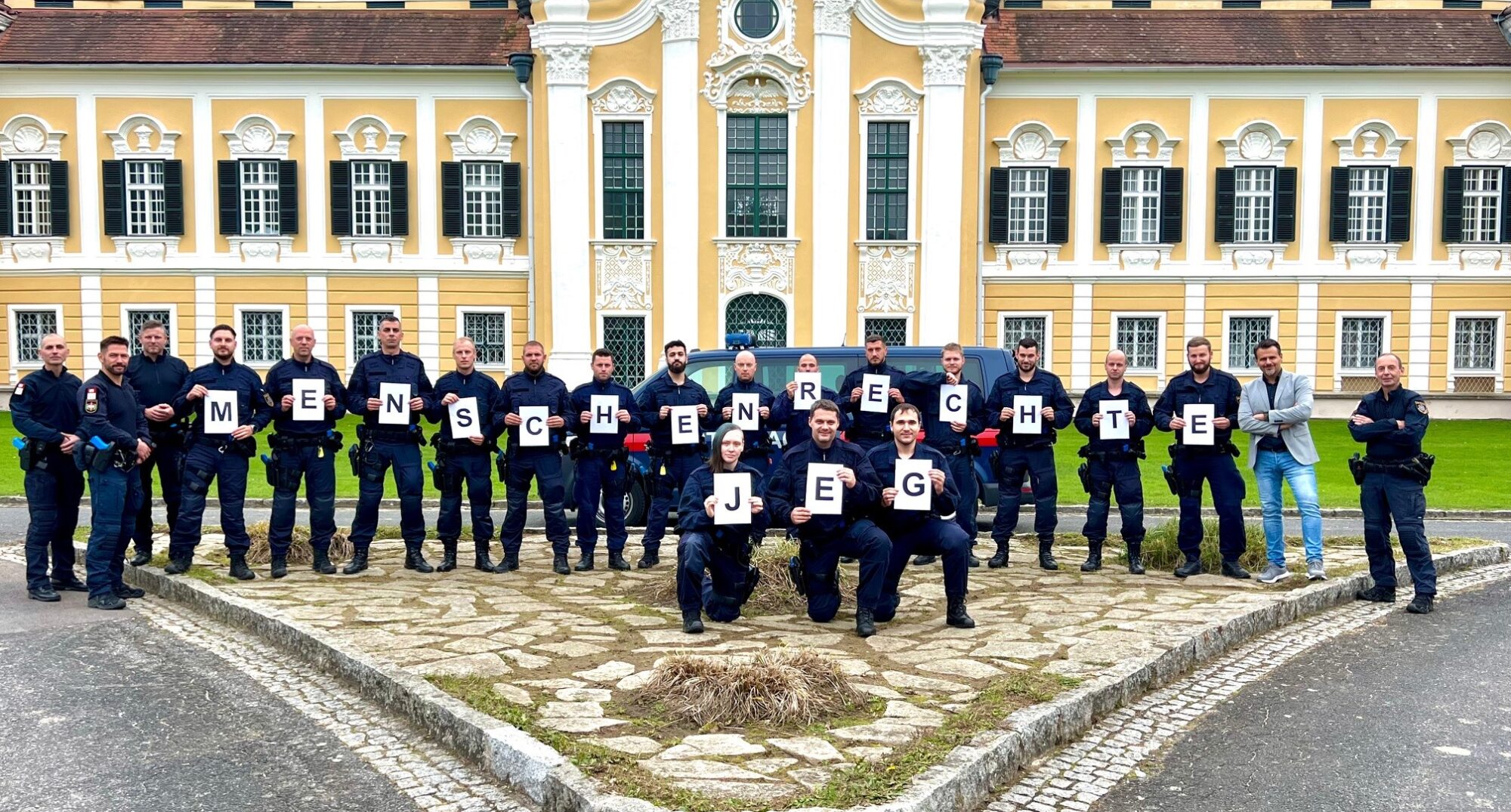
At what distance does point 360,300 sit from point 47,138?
8.57m

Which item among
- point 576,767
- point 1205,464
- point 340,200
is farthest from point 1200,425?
point 340,200

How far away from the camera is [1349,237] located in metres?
33.3

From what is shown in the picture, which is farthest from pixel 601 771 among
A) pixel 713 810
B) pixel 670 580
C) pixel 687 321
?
pixel 687 321

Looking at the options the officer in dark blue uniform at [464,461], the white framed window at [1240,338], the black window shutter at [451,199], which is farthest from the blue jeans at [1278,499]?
the black window shutter at [451,199]

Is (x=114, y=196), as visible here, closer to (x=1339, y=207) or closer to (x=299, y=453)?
(x=299, y=453)

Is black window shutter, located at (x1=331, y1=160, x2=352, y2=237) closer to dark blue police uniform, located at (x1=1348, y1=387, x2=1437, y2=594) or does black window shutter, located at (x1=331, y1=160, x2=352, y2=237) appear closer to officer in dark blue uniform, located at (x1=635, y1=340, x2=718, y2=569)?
officer in dark blue uniform, located at (x1=635, y1=340, x2=718, y2=569)

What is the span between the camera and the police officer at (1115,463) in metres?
11.4

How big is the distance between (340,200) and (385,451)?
937 inches

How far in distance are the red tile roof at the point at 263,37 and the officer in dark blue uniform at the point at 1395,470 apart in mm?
26329

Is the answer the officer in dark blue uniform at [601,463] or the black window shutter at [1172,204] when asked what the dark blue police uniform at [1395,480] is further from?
the black window shutter at [1172,204]

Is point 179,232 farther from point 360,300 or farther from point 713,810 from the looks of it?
point 713,810

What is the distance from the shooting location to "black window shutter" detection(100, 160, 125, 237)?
109ft

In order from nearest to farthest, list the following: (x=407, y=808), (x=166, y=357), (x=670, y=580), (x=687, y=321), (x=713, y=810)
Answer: (x=713, y=810)
(x=407, y=808)
(x=670, y=580)
(x=166, y=357)
(x=687, y=321)

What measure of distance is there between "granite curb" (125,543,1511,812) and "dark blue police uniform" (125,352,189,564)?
182cm
